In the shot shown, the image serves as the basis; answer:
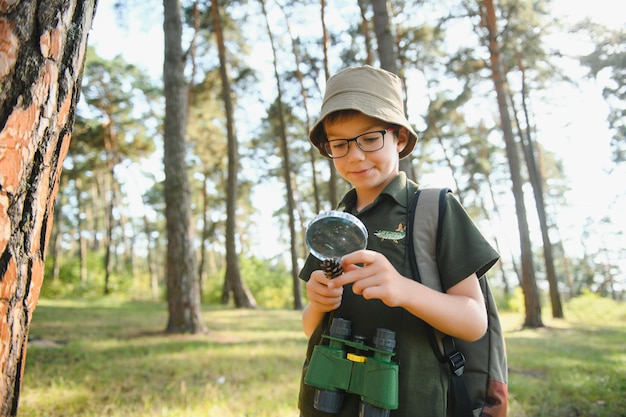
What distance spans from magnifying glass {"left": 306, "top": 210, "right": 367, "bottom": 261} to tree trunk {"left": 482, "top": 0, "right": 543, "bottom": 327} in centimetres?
1208

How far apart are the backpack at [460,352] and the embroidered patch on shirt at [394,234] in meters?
0.03

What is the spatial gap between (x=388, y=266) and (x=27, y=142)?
1098 millimetres

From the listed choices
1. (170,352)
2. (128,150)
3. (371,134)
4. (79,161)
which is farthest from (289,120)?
(371,134)

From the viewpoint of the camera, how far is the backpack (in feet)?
4.53

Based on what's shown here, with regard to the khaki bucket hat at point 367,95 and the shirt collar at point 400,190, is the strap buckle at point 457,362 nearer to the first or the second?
the shirt collar at point 400,190

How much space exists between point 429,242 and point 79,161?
80.6ft

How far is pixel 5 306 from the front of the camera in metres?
1.18

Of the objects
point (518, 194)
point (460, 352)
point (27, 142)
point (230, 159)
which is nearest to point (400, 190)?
point (460, 352)

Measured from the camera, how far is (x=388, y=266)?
1.26 meters

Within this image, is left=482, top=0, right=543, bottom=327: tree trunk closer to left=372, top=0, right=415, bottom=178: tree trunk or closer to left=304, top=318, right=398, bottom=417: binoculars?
left=372, top=0, right=415, bottom=178: tree trunk

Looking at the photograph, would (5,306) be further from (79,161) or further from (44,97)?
(79,161)

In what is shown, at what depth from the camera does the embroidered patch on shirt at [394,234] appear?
1.49 m

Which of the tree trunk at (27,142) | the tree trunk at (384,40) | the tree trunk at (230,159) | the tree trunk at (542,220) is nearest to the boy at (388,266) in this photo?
the tree trunk at (27,142)

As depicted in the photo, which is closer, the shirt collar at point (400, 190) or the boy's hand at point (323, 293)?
the boy's hand at point (323, 293)
